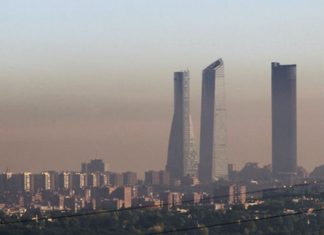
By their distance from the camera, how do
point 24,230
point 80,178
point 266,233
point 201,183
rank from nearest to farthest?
point 24,230, point 266,233, point 80,178, point 201,183

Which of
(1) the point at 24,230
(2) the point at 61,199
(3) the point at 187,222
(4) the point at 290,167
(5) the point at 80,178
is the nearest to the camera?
(1) the point at 24,230

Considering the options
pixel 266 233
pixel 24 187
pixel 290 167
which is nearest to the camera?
pixel 266 233

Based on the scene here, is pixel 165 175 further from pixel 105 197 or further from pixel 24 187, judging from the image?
pixel 105 197

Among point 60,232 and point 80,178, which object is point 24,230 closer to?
point 60,232

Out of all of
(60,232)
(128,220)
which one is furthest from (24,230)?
(128,220)

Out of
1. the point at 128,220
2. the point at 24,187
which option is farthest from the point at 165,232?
the point at 24,187

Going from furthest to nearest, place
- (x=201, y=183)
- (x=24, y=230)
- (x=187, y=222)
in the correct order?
(x=201, y=183)
(x=187, y=222)
(x=24, y=230)

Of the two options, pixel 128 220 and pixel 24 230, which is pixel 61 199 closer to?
pixel 128 220

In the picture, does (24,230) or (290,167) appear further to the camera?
(290,167)

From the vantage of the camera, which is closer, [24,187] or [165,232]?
[165,232]
